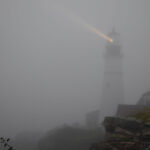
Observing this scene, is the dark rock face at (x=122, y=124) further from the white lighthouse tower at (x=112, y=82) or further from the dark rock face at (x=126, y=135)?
the white lighthouse tower at (x=112, y=82)

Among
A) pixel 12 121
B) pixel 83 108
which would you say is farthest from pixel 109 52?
pixel 12 121

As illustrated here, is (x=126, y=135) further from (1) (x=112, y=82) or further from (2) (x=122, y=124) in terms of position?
(1) (x=112, y=82)

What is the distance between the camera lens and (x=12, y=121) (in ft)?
280

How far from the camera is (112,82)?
36094 millimetres

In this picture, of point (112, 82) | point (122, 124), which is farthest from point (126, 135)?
point (112, 82)

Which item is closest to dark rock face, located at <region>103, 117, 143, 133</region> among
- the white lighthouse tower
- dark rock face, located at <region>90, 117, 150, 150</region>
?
dark rock face, located at <region>90, 117, 150, 150</region>

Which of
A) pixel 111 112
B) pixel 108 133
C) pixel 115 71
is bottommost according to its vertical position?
pixel 111 112

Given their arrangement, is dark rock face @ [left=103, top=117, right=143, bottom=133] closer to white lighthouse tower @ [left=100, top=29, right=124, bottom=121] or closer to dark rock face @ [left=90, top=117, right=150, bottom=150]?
dark rock face @ [left=90, top=117, right=150, bottom=150]

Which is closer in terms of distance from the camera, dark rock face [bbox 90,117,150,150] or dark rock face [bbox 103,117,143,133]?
dark rock face [bbox 90,117,150,150]

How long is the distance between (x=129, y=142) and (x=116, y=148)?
375 mm

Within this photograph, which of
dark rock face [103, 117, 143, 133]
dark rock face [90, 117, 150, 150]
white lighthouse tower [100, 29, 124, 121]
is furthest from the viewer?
white lighthouse tower [100, 29, 124, 121]

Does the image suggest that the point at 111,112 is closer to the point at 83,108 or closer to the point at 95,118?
the point at 95,118

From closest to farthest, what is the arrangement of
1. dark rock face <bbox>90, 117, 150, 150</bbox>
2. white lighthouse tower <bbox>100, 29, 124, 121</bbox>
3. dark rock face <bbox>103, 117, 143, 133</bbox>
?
1. dark rock face <bbox>90, 117, 150, 150</bbox>
2. dark rock face <bbox>103, 117, 143, 133</bbox>
3. white lighthouse tower <bbox>100, 29, 124, 121</bbox>

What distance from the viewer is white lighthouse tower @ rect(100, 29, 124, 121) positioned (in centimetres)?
3475
